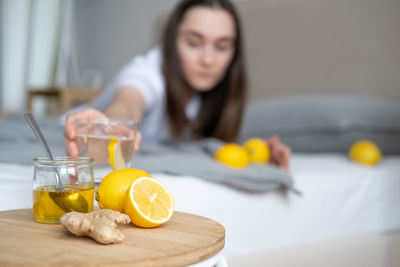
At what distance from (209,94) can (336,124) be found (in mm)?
515

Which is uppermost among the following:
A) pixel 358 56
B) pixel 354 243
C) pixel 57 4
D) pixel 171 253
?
pixel 57 4

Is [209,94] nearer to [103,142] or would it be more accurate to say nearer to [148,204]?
[103,142]

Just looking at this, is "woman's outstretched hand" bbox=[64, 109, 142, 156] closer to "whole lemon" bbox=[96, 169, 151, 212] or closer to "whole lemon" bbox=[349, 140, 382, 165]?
"whole lemon" bbox=[96, 169, 151, 212]

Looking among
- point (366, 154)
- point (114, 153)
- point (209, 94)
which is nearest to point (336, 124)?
point (366, 154)

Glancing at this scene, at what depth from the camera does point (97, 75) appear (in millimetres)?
3697

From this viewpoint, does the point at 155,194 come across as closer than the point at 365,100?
Yes

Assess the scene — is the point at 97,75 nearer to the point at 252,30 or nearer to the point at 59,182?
the point at 252,30

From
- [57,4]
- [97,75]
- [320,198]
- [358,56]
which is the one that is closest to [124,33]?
[97,75]

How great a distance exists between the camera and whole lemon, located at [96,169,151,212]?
0.54 meters

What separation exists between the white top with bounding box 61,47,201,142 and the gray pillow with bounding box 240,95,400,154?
0.37 meters

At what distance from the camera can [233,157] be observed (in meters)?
1.10

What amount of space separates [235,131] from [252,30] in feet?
2.99

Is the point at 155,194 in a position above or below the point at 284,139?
above

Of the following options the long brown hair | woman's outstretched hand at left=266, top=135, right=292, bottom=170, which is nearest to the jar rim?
woman's outstretched hand at left=266, top=135, right=292, bottom=170
